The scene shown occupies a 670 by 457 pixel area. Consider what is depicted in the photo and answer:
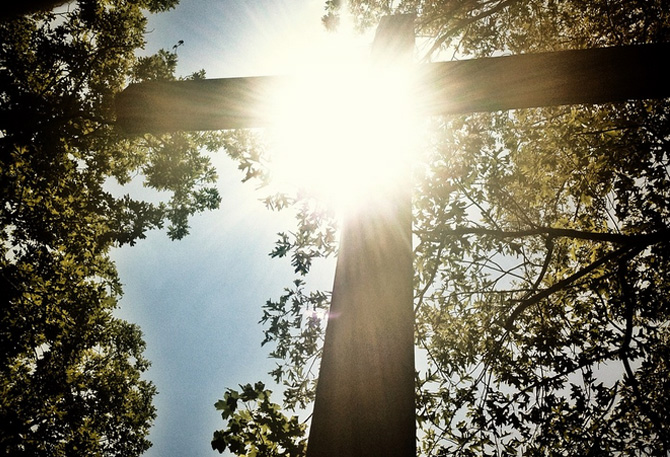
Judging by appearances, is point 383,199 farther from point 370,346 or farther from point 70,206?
point 70,206

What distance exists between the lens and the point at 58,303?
8156 millimetres

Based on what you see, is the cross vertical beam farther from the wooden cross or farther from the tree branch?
the tree branch

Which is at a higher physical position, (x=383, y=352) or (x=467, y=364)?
(x=467, y=364)

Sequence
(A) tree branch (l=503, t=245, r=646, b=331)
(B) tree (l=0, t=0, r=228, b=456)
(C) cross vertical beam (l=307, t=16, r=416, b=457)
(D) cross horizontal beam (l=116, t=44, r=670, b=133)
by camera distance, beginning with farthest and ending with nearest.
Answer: (B) tree (l=0, t=0, r=228, b=456), (A) tree branch (l=503, t=245, r=646, b=331), (D) cross horizontal beam (l=116, t=44, r=670, b=133), (C) cross vertical beam (l=307, t=16, r=416, b=457)

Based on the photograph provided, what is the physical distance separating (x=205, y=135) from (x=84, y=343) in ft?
27.5

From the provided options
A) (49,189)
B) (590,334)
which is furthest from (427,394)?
(49,189)

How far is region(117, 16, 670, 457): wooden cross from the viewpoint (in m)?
1.11

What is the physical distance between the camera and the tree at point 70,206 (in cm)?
796

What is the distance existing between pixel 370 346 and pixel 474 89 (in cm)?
147

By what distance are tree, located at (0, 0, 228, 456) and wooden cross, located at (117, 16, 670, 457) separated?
8.50 metres

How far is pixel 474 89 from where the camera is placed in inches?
66.7

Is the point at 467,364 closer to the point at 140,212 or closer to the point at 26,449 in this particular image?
the point at 140,212

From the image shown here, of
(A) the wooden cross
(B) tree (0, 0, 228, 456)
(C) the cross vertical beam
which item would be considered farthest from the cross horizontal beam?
(B) tree (0, 0, 228, 456)

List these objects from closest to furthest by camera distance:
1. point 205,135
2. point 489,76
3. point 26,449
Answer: point 489,76
point 26,449
point 205,135
